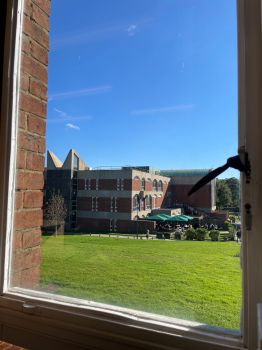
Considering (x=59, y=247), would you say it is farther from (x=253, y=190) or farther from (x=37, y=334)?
(x=253, y=190)

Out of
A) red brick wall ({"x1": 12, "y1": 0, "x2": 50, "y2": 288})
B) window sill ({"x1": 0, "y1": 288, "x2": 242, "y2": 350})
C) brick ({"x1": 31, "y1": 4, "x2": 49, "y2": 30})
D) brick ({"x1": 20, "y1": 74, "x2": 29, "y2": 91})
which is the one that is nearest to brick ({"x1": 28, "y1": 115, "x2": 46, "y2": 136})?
red brick wall ({"x1": 12, "y1": 0, "x2": 50, "y2": 288})

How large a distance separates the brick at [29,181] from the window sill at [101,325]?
0.35 m

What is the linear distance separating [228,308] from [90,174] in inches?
22.7

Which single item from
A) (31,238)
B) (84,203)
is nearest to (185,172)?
(84,203)

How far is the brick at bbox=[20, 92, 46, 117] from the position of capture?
1.07m

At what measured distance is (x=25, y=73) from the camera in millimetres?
1085

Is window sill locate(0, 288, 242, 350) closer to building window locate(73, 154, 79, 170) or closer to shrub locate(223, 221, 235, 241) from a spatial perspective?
shrub locate(223, 221, 235, 241)

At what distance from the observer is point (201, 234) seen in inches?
33.0

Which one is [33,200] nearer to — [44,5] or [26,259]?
[26,259]

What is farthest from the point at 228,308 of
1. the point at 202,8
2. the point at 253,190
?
the point at 202,8

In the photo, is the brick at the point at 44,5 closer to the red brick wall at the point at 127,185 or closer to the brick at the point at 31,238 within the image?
the red brick wall at the point at 127,185

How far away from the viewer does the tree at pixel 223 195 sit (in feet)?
2.51

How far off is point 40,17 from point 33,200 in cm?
69

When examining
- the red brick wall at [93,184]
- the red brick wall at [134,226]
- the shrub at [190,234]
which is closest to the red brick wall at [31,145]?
the red brick wall at [93,184]
